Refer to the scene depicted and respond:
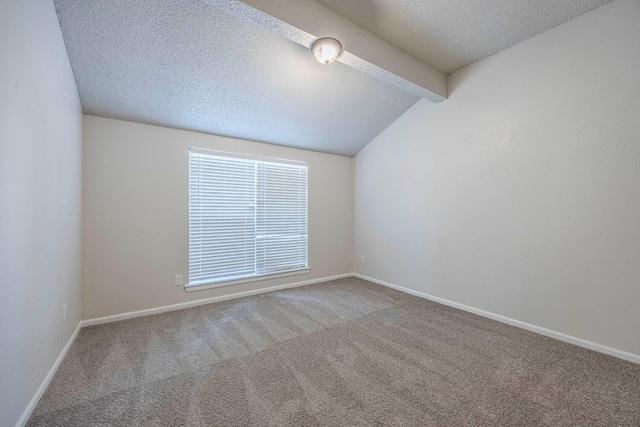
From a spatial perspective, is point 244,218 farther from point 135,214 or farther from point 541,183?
point 541,183

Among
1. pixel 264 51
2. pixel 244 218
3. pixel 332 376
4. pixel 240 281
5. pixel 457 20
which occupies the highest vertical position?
pixel 457 20

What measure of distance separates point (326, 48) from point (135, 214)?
263cm

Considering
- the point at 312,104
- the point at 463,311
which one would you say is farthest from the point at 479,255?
the point at 312,104

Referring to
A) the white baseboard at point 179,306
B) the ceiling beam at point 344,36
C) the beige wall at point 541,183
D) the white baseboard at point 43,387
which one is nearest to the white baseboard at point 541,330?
the beige wall at point 541,183

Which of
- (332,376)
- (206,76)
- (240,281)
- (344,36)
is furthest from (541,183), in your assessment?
(240,281)

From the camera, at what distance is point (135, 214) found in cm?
281

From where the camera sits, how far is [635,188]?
6.32 ft

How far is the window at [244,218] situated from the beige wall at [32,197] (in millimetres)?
1235

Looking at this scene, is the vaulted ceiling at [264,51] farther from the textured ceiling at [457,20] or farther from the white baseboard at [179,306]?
the white baseboard at [179,306]

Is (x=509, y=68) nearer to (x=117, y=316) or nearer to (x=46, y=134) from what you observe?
→ (x=46, y=134)

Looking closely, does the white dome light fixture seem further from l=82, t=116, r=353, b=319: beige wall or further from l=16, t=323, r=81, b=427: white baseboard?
l=16, t=323, r=81, b=427: white baseboard

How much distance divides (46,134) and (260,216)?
7.63ft

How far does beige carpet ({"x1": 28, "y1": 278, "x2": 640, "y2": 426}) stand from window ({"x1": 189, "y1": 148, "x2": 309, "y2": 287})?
0.83m

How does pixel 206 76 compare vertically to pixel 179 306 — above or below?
above
